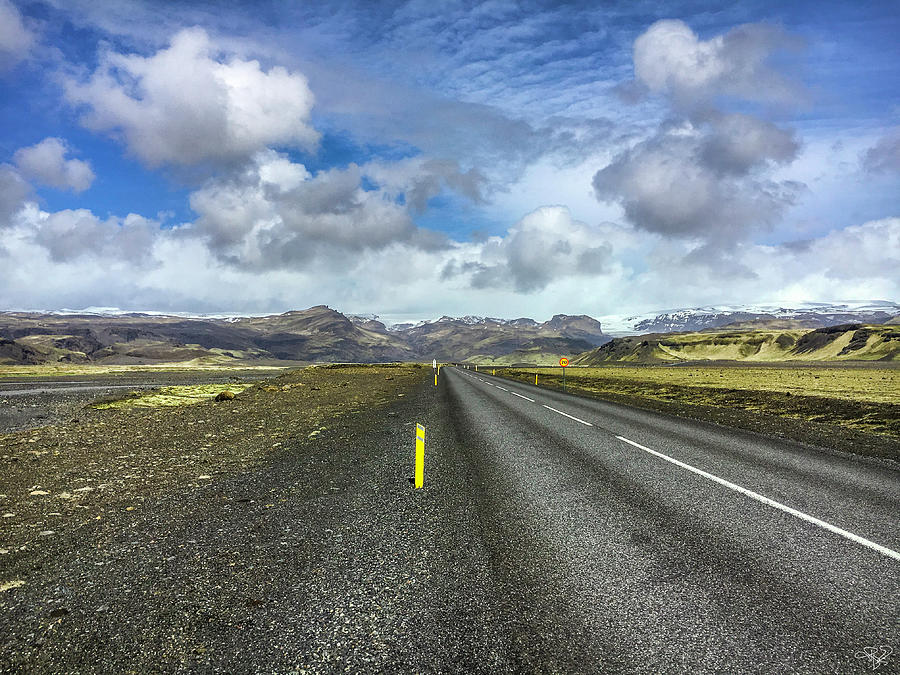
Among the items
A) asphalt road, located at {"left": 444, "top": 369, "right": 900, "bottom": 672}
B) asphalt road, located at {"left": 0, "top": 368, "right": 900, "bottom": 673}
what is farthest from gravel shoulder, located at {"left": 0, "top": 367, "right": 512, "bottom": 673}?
asphalt road, located at {"left": 444, "top": 369, "right": 900, "bottom": 672}

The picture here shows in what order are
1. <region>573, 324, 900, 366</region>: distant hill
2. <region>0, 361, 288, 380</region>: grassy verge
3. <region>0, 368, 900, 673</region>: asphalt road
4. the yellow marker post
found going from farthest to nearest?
<region>573, 324, 900, 366</region>: distant hill, <region>0, 361, 288, 380</region>: grassy verge, the yellow marker post, <region>0, 368, 900, 673</region>: asphalt road

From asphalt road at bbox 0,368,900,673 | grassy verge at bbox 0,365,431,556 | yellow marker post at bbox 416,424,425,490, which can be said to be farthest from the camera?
yellow marker post at bbox 416,424,425,490

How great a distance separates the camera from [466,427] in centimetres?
1563

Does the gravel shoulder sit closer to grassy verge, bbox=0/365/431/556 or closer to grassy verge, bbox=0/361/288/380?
grassy verge, bbox=0/365/431/556

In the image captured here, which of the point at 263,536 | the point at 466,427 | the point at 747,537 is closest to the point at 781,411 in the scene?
the point at 466,427

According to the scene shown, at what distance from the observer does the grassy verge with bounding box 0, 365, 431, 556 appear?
7.34 m

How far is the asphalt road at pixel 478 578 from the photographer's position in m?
3.56

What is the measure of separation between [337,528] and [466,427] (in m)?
9.60

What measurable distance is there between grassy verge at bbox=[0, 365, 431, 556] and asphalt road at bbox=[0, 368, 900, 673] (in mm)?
907

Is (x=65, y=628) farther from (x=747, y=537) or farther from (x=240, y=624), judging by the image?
(x=747, y=537)

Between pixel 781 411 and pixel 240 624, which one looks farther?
pixel 781 411

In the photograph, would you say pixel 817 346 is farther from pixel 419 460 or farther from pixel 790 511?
pixel 419 460

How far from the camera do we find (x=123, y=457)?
11.4m

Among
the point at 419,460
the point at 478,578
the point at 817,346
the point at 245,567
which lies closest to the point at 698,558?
the point at 478,578
